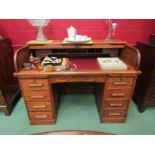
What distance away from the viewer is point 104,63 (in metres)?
1.24

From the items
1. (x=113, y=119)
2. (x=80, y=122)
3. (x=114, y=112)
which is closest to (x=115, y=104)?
(x=114, y=112)

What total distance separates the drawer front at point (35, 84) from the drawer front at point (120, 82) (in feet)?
2.12

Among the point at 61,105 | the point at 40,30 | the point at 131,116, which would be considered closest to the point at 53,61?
the point at 40,30

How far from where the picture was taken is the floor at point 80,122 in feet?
4.61

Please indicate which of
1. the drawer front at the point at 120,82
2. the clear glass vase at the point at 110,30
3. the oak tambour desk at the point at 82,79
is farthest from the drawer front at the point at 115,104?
the clear glass vase at the point at 110,30

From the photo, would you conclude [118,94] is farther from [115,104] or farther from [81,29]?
[81,29]

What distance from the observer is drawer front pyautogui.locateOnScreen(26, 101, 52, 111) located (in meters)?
1.31

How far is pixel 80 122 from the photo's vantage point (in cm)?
152

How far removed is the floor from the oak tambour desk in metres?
0.08

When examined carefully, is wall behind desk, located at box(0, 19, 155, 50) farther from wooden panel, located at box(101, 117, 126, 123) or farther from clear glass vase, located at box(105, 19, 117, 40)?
wooden panel, located at box(101, 117, 126, 123)

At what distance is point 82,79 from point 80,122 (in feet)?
2.14

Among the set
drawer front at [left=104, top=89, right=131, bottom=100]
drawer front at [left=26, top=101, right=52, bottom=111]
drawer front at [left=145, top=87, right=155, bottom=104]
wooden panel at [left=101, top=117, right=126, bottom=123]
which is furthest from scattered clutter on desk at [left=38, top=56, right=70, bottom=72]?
drawer front at [left=145, top=87, right=155, bottom=104]

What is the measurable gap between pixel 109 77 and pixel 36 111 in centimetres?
90
